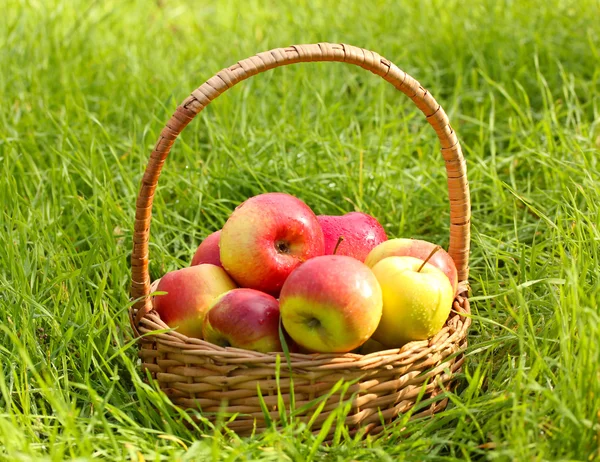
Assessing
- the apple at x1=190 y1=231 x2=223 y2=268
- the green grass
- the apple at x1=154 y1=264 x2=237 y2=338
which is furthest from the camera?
the apple at x1=190 y1=231 x2=223 y2=268

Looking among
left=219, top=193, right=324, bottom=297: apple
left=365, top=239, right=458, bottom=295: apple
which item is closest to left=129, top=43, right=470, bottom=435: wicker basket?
left=365, top=239, right=458, bottom=295: apple

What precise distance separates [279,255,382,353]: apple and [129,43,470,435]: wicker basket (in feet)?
0.14

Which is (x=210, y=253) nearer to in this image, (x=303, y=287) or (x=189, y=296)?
(x=189, y=296)

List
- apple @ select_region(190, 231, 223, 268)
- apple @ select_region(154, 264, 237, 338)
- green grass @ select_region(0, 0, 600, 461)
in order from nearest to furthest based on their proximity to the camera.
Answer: green grass @ select_region(0, 0, 600, 461)
apple @ select_region(154, 264, 237, 338)
apple @ select_region(190, 231, 223, 268)

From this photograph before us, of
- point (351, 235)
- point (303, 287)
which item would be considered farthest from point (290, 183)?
point (303, 287)

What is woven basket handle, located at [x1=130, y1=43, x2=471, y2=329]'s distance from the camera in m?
1.72

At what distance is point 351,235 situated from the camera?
80.8 inches

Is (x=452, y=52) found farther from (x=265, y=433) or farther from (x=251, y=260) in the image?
(x=265, y=433)

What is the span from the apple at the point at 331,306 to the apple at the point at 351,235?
1.11 feet

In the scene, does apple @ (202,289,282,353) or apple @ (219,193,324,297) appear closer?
apple @ (202,289,282,353)


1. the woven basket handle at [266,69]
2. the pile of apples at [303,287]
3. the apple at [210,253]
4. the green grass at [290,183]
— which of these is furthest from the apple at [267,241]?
the green grass at [290,183]

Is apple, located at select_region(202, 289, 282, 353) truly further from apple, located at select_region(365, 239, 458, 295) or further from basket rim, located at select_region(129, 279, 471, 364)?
apple, located at select_region(365, 239, 458, 295)

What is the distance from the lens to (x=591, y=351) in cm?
153

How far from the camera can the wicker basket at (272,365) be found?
1650mm
